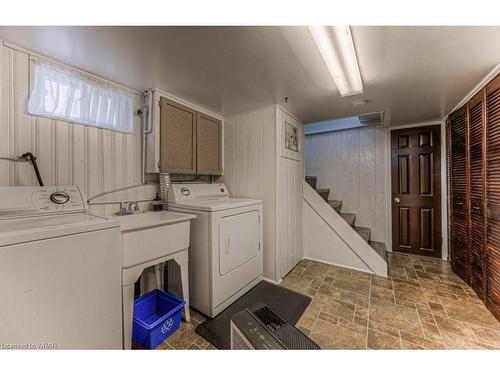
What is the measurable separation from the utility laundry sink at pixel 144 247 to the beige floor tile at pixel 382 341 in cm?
157

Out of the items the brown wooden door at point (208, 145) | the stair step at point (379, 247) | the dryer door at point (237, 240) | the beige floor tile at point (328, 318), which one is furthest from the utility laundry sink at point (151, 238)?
the stair step at point (379, 247)

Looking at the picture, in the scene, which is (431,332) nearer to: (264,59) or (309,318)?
(309,318)

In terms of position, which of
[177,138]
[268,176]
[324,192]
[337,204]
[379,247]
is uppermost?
[177,138]

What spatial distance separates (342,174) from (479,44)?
8.36ft

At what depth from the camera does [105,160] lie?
1.85m

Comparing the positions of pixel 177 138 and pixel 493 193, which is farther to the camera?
pixel 177 138

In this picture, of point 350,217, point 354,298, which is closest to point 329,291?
point 354,298

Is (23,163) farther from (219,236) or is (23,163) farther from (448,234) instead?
(448,234)

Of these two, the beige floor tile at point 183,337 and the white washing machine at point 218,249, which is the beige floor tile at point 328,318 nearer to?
the white washing machine at point 218,249

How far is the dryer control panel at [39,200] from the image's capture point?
4.10ft

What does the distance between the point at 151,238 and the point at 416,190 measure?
383 centimetres

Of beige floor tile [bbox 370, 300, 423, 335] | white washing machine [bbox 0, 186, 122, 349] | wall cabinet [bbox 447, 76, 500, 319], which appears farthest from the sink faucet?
wall cabinet [bbox 447, 76, 500, 319]

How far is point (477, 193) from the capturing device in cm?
209

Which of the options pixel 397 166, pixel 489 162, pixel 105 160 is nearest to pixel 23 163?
pixel 105 160
